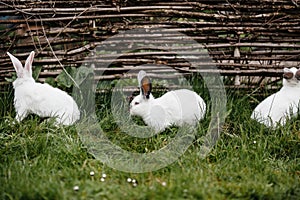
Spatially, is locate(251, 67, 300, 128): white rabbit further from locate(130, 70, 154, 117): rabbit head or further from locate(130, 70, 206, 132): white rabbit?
locate(130, 70, 154, 117): rabbit head

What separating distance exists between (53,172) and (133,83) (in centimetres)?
189

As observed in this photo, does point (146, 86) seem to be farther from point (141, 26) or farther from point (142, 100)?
point (141, 26)

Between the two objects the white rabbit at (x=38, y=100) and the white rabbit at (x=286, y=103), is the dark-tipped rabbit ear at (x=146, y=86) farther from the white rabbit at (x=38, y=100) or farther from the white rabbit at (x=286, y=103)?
the white rabbit at (x=286, y=103)

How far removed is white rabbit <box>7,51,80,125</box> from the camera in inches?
120

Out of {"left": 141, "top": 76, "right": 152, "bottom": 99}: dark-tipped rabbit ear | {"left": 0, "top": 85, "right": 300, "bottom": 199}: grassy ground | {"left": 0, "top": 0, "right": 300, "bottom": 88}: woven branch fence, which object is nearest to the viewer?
{"left": 0, "top": 85, "right": 300, "bottom": 199}: grassy ground

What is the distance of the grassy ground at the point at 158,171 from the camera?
2148 mm

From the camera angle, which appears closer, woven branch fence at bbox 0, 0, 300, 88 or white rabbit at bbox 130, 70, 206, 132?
white rabbit at bbox 130, 70, 206, 132

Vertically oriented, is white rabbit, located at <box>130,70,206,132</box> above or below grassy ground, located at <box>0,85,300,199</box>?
above

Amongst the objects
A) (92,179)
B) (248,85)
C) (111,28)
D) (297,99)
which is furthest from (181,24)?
(92,179)

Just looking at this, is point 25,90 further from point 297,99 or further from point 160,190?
point 297,99

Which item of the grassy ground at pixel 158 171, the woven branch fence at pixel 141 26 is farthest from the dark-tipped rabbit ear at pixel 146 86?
the woven branch fence at pixel 141 26

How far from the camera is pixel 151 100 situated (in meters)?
3.07

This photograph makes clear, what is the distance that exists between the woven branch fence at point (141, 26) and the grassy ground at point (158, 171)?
24.5 inches

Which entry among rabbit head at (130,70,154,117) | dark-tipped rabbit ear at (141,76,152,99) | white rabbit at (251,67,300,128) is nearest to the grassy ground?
white rabbit at (251,67,300,128)
